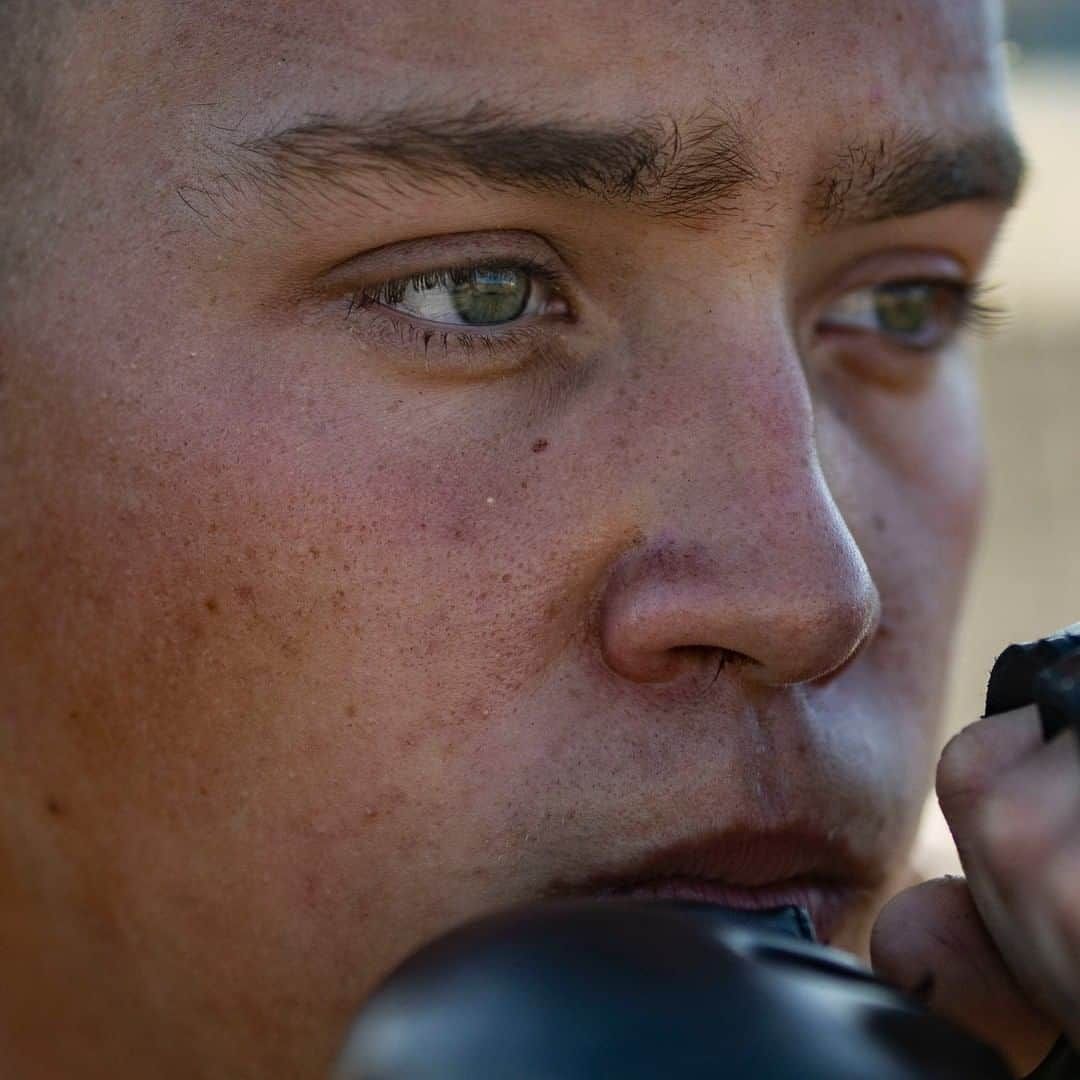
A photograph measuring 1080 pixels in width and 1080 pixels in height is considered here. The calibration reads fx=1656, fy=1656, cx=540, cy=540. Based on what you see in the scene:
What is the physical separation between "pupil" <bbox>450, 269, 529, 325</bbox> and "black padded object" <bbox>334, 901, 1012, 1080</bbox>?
72 cm

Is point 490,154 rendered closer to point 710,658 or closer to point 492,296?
point 492,296

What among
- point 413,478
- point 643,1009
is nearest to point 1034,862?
point 643,1009

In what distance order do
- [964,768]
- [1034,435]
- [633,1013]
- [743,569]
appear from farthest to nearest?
[1034,435] < [743,569] < [964,768] < [633,1013]

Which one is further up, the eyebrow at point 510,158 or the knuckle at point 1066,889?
the eyebrow at point 510,158

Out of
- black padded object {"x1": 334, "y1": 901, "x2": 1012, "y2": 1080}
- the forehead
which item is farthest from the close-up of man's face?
black padded object {"x1": 334, "y1": 901, "x2": 1012, "y2": 1080}

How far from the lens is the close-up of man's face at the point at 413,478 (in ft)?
4.91

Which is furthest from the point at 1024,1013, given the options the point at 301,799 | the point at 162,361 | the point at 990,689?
the point at 162,361

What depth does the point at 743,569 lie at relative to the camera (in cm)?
146

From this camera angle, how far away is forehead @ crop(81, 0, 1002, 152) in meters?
1.52

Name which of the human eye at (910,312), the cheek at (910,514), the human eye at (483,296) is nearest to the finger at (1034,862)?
the cheek at (910,514)

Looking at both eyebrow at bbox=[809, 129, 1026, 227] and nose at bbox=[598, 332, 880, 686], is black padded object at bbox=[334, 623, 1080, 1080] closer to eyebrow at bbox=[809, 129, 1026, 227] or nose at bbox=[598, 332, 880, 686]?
nose at bbox=[598, 332, 880, 686]

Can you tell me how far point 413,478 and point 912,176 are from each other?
65 cm

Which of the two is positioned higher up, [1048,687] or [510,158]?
[510,158]

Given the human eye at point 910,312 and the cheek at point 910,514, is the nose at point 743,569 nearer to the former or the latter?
the cheek at point 910,514
